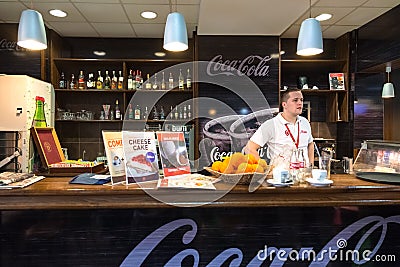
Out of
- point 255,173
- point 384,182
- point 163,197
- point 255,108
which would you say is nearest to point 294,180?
point 255,173

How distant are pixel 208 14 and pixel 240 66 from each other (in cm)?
106

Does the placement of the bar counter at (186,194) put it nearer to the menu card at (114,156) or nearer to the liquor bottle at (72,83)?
the menu card at (114,156)

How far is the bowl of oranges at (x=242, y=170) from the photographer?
5.87 ft

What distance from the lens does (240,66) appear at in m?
4.41

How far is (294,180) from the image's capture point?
1913 mm

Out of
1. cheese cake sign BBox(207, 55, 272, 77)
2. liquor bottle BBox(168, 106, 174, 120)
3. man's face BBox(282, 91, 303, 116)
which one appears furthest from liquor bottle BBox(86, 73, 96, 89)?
man's face BBox(282, 91, 303, 116)

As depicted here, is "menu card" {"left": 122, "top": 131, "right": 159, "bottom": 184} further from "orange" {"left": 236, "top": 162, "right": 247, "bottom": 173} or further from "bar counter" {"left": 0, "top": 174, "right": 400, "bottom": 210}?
"orange" {"left": 236, "top": 162, "right": 247, "bottom": 173}

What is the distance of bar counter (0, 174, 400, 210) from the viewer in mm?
1720

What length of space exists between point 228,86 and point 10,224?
3121mm

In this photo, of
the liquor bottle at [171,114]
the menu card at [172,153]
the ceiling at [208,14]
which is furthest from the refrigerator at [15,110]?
the menu card at [172,153]

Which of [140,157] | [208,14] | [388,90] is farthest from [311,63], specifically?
[140,157]

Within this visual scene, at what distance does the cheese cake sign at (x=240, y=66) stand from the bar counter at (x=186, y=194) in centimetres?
277

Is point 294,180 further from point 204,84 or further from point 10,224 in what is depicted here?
point 204,84

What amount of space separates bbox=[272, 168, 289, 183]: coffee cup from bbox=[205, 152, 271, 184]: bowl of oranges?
0.06m
